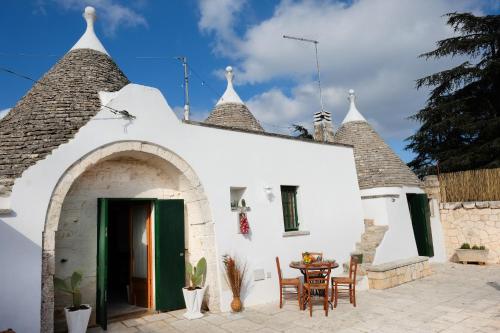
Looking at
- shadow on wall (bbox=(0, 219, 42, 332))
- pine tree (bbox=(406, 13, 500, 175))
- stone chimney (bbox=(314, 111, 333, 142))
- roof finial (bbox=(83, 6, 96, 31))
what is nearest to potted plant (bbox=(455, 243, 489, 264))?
pine tree (bbox=(406, 13, 500, 175))

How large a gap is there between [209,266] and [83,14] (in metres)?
7.53

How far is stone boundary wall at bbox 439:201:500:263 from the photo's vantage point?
11.4 m

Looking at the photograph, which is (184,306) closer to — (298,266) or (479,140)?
(298,266)

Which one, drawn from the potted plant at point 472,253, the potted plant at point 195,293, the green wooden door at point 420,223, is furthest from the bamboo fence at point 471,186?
the potted plant at point 195,293

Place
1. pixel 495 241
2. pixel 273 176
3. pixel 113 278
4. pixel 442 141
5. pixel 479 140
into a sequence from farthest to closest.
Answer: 1. pixel 442 141
2. pixel 479 140
3. pixel 495 241
4. pixel 113 278
5. pixel 273 176

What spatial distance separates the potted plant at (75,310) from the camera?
5324mm

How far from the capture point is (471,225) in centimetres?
1201

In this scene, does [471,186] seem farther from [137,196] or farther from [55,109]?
[55,109]

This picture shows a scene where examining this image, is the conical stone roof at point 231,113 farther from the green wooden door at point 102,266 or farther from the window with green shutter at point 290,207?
the green wooden door at point 102,266

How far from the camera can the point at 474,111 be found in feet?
58.9

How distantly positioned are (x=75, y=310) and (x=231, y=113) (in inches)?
367

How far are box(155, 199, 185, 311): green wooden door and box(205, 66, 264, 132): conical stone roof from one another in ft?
20.1

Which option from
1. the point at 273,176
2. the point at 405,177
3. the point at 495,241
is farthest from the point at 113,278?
the point at 495,241

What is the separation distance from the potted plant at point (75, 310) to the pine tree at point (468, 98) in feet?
57.2
